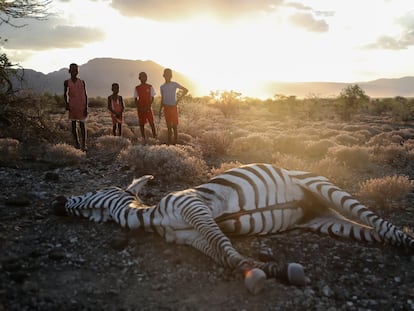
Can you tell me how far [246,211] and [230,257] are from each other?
954 mm

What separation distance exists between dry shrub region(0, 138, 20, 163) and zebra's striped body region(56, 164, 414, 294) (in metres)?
5.26

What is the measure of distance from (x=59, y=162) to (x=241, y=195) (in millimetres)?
6364

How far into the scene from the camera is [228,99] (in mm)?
35656

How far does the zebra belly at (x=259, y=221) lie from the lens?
15.8 ft

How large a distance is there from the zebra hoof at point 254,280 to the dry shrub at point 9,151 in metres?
7.84

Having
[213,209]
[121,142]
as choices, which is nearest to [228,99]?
[121,142]

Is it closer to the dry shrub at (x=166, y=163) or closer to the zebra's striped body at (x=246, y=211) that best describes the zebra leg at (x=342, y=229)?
the zebra's striped body at (x=246, y=211)

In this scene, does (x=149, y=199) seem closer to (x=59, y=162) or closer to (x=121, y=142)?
(x=59, y=162)

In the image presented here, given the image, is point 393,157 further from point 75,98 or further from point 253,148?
point 75,98

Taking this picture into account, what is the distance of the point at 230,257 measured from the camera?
3.96 m

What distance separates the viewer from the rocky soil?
3875mm

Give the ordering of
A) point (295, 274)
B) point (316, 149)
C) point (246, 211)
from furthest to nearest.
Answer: point (316, 149) → point (246, 211) → point (295, 274)

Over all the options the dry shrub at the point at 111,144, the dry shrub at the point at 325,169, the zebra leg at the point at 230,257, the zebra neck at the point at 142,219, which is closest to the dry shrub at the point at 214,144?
the dry shrub at the point at 111,144

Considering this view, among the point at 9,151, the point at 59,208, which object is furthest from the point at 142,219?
the point at 9,151
